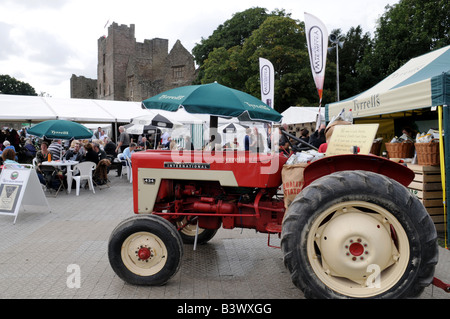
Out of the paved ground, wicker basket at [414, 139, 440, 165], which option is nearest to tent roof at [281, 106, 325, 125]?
wicker basket at [414, 139, 440, 165]

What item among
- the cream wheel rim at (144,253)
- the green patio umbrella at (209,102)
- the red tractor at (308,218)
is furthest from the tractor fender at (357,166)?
the green patio umbrella at (209,102)

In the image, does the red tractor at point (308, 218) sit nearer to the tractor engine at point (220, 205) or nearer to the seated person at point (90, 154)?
the tractor engine at point (220, 205)

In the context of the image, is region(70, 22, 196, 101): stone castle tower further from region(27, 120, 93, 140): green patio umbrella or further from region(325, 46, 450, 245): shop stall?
region(325, 46, 450, 245): shop stall

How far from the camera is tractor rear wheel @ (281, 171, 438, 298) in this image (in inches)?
102

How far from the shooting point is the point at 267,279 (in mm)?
3748

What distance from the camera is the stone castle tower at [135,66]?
49000mm

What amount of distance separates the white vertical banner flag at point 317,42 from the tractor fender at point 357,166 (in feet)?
20.4

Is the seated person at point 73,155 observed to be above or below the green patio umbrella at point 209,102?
below

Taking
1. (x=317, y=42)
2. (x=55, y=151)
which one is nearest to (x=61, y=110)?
(x=55, y=151)

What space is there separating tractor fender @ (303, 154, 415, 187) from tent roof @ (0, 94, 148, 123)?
50.3 ft

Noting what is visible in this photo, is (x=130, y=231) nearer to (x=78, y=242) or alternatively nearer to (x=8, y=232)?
(x=78, y=242)

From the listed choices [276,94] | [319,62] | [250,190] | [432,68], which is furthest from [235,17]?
[250,190]

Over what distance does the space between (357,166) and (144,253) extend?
218 cm

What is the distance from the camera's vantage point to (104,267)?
4.11m
